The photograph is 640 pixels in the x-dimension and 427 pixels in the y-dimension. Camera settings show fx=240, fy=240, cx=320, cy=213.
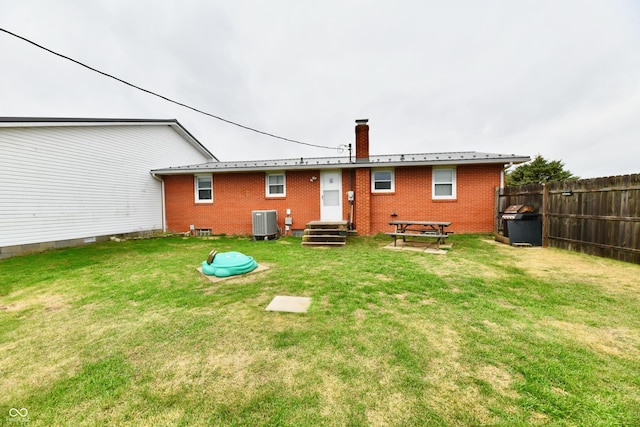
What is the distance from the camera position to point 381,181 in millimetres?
10047

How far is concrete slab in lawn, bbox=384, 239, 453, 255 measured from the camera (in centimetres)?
680

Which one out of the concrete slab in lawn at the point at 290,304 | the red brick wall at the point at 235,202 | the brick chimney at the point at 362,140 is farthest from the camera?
the red brick wall at the point at 235,202

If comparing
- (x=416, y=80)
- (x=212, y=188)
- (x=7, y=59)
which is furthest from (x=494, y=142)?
(x=7, y=59)

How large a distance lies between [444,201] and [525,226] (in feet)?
8.90

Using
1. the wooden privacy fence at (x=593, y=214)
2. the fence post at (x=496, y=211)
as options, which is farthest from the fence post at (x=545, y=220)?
the fence post at (x=496, y=211)

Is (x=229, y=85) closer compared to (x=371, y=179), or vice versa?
(x=371, y=179)

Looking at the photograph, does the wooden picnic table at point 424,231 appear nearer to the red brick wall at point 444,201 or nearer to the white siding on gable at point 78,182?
the red brick wall at point 444,201

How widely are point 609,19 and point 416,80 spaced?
7.50 m

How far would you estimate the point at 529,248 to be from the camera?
7.13 meters

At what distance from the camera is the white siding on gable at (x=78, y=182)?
286 inches

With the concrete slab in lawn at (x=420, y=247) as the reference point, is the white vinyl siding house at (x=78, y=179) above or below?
above

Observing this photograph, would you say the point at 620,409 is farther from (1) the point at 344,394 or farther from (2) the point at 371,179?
(2) the point at 371,179

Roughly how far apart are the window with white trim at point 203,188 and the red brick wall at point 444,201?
24.7 feet

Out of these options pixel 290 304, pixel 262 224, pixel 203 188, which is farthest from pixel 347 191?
pixel 290 304
